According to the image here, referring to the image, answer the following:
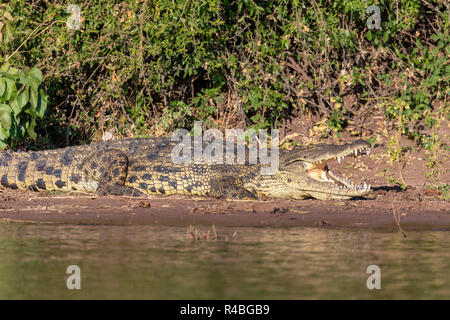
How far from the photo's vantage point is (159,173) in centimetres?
862

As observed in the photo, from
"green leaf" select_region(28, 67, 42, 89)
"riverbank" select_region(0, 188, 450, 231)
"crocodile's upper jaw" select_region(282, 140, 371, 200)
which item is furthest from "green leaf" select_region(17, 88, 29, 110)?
"crocodile's upper jaw" select_region(282, 140, 371, 200)

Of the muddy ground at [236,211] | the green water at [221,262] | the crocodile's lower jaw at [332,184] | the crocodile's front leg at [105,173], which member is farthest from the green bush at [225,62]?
the green water at [221,262]

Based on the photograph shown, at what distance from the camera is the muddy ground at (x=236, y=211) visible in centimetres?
696

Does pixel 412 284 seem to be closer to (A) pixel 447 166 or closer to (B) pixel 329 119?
(A) pixel 447 166

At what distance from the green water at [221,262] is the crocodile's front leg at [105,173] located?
1.61 meters

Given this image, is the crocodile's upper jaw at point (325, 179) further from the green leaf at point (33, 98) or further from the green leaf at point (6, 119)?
the green leaf at point (6, 119)

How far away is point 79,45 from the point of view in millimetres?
10344

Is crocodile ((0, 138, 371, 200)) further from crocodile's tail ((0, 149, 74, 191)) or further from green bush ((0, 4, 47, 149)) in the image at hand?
green bush ((0, 4, 47, 149))

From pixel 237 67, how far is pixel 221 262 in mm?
5380

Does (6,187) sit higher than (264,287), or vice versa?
(6,187)

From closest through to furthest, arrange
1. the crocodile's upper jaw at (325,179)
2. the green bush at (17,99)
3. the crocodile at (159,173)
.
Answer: the crocodile's upper jaw at (325,179), the crocodile at (159,173), the green bush at (17,99)
